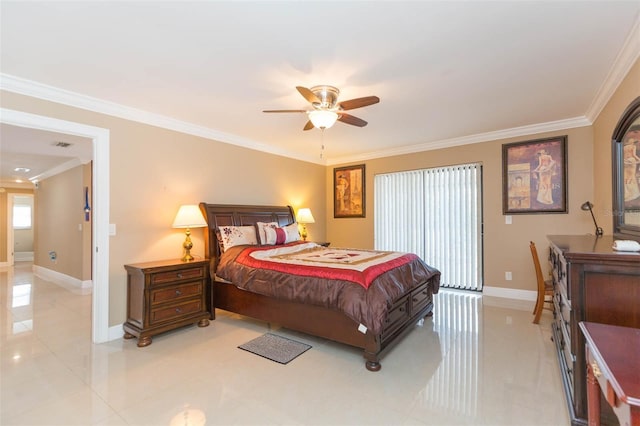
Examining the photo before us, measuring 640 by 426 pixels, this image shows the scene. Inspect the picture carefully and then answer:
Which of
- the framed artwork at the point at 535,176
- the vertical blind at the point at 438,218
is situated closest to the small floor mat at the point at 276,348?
the vertical blind at the point at 438,218

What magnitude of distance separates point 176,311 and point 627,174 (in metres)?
4.58

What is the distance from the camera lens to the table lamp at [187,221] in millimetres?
3658

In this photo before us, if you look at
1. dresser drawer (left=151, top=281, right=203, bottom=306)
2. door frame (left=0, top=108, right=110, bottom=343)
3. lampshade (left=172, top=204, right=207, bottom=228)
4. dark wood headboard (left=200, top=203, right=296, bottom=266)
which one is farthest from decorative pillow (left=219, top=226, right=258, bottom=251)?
door frame (left=0, top=108, right=110, bottom=343)

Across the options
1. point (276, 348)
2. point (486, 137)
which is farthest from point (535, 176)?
point (276, 348)

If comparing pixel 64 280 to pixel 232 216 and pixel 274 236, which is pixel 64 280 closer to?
pixel 232 216

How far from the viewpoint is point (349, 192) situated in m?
6.41

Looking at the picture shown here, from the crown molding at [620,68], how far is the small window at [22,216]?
48.4ft

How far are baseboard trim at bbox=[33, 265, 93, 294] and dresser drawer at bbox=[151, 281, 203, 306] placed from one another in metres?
3.18

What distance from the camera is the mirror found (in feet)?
7.75

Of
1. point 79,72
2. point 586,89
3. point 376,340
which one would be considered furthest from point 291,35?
point 586,89

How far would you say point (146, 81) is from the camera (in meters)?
2.82

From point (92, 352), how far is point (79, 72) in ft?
8.62

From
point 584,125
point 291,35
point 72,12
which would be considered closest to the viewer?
point 72,12

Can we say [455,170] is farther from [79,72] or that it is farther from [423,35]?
[79,72]
